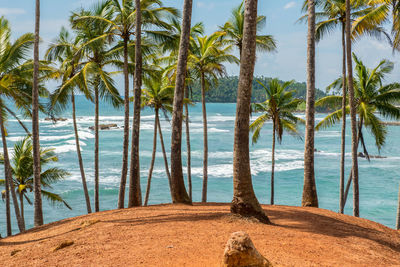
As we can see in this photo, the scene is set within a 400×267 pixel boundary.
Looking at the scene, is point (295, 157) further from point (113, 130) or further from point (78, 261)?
point (78, 261)

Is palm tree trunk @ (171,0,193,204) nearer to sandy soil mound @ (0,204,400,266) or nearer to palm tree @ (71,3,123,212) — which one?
sandy soil mound @ (0,204,400,266)

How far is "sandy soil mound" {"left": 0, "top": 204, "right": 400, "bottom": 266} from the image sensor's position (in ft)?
18.5

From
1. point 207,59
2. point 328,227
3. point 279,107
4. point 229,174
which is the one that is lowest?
point 229,174

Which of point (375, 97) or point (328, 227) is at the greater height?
point (375, 97)

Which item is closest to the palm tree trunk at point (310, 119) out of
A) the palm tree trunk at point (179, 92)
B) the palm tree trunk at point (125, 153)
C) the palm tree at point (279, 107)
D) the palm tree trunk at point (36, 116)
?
the palm tree trunk at point (179, 92)

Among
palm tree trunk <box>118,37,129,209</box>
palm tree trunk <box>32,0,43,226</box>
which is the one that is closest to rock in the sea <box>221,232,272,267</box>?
palm tree trunk <box>118,37,129,209</box>

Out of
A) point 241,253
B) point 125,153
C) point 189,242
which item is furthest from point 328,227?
point 125,153

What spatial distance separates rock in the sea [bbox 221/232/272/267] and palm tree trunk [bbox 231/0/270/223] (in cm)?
296

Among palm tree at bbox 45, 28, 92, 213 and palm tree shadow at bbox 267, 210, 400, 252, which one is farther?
palm tree at bbox 45, 28, 92, 213

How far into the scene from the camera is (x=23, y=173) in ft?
55.1

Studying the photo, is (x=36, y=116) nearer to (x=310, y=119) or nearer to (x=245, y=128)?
(x=245, y=128)

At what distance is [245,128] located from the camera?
786 centimetres

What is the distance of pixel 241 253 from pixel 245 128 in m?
3.56

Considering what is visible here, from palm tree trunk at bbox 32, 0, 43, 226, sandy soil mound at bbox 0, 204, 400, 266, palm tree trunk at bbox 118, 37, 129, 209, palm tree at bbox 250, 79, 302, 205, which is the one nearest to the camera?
sandy soil mound at bbox 0, 204, 400, 266
